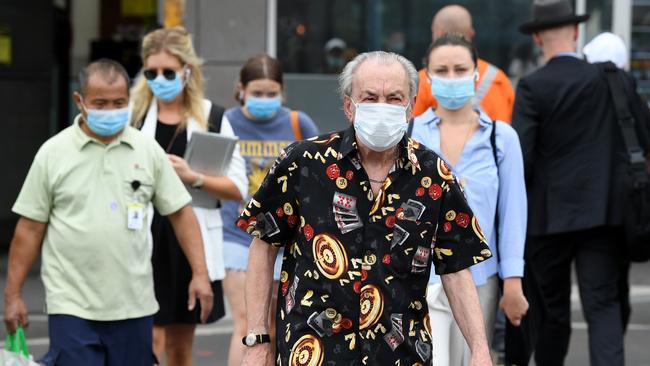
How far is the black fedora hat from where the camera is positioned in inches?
289

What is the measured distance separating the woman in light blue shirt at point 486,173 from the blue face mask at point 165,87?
145cm

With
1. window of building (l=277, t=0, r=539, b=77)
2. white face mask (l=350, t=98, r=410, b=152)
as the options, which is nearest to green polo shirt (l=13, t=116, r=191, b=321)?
white face mask (l=350, t=98, r=410, b=152)

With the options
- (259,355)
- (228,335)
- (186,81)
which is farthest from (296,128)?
(259,355)

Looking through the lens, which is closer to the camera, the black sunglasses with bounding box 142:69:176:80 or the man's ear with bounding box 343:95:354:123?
the man's ear with bounding box 343:95:354:123

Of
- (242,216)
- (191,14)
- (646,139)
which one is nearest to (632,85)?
(646,139)

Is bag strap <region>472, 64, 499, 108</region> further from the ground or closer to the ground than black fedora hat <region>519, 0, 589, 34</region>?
closer to the ground

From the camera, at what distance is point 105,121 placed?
5.67m

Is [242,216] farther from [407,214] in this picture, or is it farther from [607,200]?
[607,200]

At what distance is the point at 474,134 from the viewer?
5.84 m

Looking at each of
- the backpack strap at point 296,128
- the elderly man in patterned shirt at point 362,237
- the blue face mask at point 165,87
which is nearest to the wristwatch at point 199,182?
the blue face mask at point 165,87

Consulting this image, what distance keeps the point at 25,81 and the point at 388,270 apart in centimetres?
1069

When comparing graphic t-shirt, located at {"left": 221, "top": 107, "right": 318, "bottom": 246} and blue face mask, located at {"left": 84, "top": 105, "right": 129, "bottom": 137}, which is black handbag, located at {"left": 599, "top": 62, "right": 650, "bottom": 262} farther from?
blue face mask, located at {"left": 84, "top": 105, "right": 129, "bottom": 137}

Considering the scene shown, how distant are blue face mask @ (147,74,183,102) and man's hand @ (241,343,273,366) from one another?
2.77m

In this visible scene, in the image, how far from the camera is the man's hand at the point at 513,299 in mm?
5770
